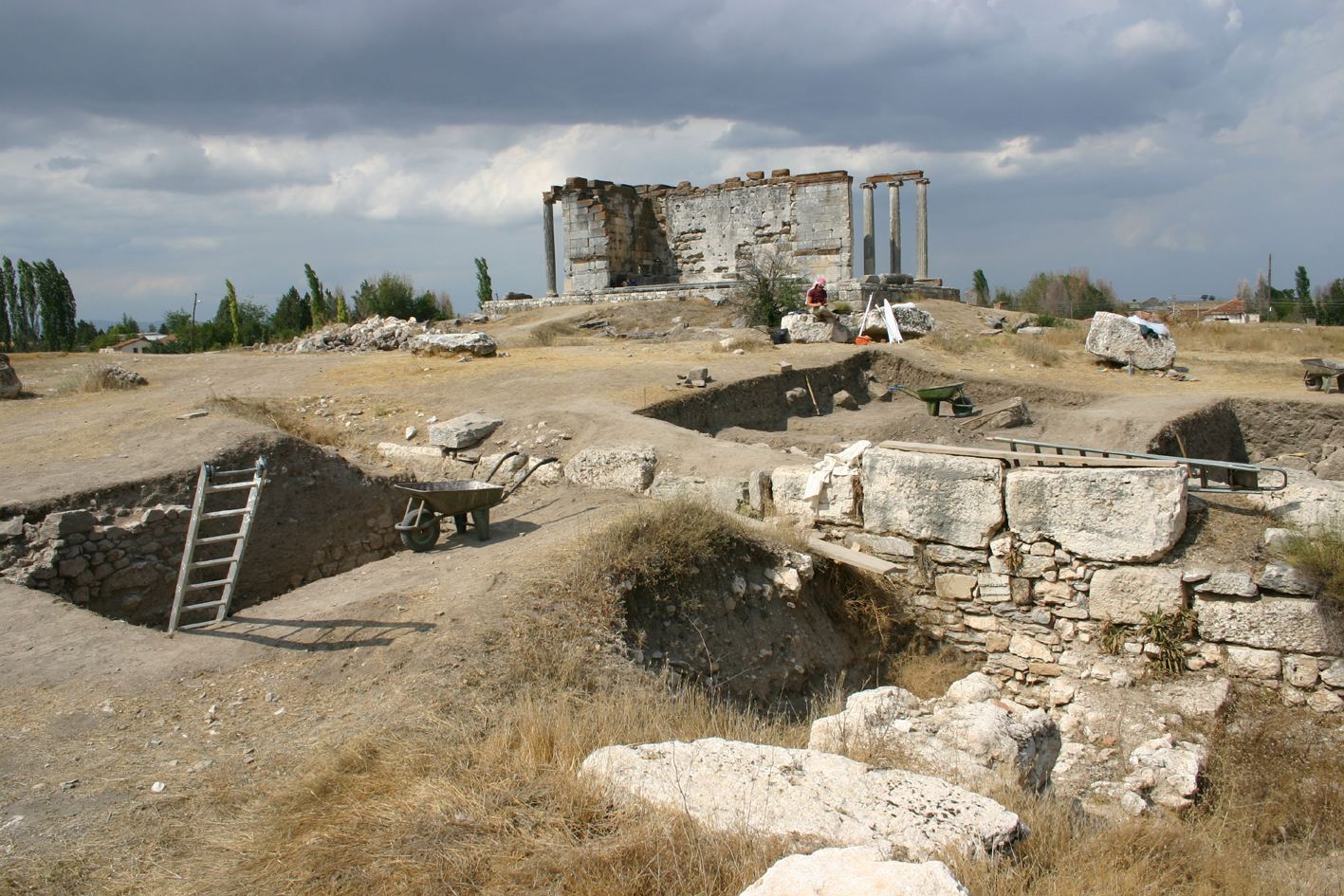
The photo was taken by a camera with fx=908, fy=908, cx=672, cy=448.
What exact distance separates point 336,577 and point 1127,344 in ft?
43.7

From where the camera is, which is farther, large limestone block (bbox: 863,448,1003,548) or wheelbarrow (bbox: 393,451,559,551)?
wheelbarrow (bbox: 393,451,559,551)

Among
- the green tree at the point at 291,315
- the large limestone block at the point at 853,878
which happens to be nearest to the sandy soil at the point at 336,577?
the large limestone block at the point at 853,878

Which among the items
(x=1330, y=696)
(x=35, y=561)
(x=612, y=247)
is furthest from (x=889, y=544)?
(x=612, y=247)

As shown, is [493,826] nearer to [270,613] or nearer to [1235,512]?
[270,613]

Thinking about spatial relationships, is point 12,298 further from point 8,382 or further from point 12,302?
point 8,382

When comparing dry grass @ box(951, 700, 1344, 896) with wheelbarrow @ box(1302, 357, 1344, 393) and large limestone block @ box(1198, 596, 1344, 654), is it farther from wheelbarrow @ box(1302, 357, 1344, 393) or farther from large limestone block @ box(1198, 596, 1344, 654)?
wheelbarrow @ box(1302, 357, 1344, 393)

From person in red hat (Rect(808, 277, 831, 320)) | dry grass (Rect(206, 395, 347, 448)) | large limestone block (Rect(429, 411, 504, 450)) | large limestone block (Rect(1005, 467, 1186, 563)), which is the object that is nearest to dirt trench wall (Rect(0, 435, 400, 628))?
large limestone block (Rect(429, 411, 504, 450))

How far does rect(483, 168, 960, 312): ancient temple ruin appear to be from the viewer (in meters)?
24.5

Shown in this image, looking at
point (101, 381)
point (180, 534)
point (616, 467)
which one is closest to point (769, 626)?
point (616, 467)

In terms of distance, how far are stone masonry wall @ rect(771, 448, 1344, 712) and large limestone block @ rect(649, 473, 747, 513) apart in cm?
82

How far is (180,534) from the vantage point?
26.2 feet

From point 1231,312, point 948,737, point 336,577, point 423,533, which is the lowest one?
point 948,737

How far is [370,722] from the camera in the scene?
465cm

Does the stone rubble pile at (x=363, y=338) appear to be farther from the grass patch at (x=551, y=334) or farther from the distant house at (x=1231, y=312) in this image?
the distant house at (x=1231, y=312)
